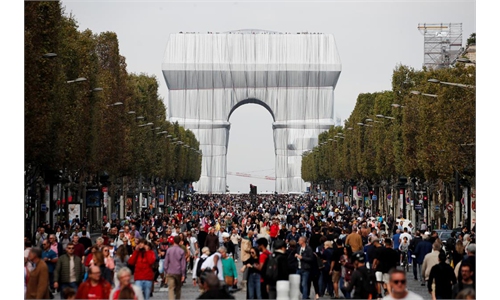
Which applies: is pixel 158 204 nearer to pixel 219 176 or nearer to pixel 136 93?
pixel 136 93

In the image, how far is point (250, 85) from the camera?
567 ft

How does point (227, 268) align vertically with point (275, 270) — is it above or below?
below

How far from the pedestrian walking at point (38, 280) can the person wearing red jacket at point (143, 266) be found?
4.05m

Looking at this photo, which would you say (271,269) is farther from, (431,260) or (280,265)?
(431,260)

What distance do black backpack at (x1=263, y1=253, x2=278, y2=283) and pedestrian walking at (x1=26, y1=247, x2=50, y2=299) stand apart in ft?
16.5

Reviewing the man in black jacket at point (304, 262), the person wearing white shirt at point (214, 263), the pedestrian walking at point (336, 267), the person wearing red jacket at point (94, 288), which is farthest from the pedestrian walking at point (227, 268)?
the person wearing red jacket at point (94, 288)

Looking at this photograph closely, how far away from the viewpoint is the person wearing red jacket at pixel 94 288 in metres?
17.9

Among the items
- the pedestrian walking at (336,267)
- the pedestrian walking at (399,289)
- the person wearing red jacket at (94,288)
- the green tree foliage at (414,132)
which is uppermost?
the green tree foliage at (414,132)

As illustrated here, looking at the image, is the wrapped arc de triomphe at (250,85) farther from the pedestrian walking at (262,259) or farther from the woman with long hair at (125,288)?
the woman with long hair at (125,288)

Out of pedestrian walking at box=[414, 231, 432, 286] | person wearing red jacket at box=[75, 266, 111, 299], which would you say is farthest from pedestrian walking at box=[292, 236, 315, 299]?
person wearing red jacket at box=[75, 266, 111, 299]

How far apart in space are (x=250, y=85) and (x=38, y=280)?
15314cm

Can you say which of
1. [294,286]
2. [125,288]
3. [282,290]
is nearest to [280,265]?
[294,286]

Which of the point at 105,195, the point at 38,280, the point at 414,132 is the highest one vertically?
the point at 414,132

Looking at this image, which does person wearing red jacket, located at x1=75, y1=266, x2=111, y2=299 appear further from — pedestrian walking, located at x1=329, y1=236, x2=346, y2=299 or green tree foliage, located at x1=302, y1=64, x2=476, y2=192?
green tree foliage, located at x1=302, y1=64, x2=476, y2=192
